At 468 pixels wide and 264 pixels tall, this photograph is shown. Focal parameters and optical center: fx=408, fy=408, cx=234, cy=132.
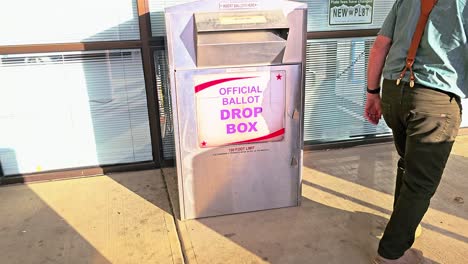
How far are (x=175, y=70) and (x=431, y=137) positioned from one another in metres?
1.48

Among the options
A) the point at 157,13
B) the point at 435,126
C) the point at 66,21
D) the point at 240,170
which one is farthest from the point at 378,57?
the point at 66,21

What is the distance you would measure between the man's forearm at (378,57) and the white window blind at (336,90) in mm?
1440

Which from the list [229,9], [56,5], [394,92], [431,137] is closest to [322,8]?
[229,9]

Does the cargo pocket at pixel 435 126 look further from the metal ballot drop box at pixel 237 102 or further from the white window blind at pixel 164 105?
the white window blind at pixel 164 105

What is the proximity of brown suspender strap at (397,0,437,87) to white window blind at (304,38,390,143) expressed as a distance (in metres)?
1.72

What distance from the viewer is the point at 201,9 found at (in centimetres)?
243

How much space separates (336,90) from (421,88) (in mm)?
1920

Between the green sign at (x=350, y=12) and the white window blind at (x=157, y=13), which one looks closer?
the white window blind at (x=157, y=13)

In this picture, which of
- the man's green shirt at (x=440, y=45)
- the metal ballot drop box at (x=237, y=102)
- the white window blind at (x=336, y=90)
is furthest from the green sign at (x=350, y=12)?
the man's green shirt at (x=440, y=45)

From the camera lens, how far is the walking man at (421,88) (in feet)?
6.32

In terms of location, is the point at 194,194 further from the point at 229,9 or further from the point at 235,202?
the point at 229,9

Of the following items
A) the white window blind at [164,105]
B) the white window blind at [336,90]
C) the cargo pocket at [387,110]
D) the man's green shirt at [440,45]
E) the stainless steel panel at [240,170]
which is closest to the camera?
the man's green shirt at [440,45]

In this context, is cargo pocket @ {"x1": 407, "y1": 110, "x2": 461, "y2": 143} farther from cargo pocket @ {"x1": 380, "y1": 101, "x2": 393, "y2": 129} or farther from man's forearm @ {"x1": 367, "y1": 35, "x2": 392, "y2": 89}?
man's forearm @ {"x1": 367, "y1": 35, "x2": 392, "y2": 89}

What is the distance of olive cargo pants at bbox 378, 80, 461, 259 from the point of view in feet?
6.59
